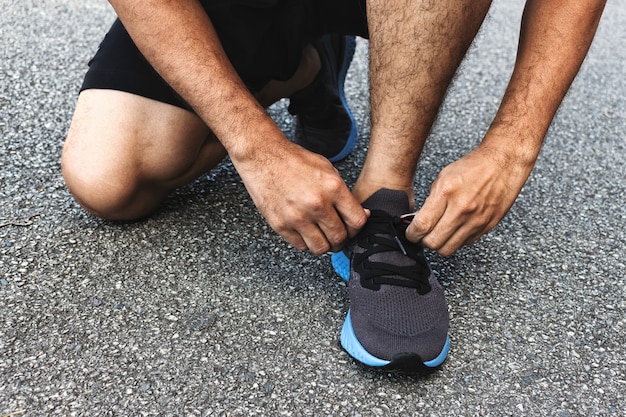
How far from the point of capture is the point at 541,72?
3.82ft

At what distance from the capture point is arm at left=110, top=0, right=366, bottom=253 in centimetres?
106

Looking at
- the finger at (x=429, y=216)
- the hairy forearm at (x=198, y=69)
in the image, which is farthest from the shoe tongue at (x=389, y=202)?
the hairy forearm at (x=198, y=69)

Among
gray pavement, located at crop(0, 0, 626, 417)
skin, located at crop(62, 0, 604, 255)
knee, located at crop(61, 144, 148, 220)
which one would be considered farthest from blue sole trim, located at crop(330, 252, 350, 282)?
knee, located at crop(61, 144, 148, 220)

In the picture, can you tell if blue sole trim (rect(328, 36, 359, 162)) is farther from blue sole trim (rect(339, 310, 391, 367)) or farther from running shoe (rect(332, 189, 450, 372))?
blue sole trim (rect(339, 310, 391, 367))

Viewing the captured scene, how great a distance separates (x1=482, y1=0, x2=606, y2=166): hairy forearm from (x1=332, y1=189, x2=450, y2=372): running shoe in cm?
21

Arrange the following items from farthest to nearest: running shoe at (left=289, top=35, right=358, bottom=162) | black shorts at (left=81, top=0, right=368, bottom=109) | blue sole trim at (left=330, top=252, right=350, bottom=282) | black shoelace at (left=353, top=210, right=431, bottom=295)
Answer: running shoe at (left=289, top=35, right=358, bottom=162) < black shorts at (left=81, top=0, right=368, bottom=109) < blue sole trim at (left=330, top=252, right=350, bottom=282) < black shoelace at (left=353, top=210, right=431, bottom=295)

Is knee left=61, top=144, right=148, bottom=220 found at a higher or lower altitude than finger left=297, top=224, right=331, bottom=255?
lower

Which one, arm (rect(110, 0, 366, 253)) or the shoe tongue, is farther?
the shoe tongue

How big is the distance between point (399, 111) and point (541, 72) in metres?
0.25

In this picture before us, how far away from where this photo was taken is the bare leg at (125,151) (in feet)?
4.36

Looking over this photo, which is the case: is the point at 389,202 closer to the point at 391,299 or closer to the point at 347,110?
the point at 391,299

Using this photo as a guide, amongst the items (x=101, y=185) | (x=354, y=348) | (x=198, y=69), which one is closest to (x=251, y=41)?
(x=198, y=69)

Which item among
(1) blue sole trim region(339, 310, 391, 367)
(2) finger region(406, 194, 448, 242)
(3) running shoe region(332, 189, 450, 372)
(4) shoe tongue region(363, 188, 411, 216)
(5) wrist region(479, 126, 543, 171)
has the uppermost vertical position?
(5) wrist region(479, 126, 543, 171)

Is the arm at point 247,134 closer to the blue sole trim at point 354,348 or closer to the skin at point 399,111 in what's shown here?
the skin at point 399,111
